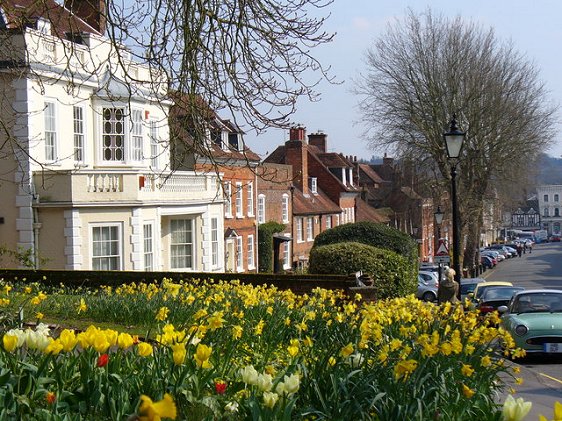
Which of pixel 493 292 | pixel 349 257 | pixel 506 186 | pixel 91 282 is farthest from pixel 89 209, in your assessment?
pixel 506 186

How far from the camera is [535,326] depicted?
16.4m

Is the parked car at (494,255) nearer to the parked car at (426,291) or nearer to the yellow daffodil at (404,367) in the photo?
the parked car at (426,291)

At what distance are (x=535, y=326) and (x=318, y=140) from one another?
53.1 m

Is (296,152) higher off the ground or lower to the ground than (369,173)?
lower

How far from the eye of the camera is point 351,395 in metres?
6.10

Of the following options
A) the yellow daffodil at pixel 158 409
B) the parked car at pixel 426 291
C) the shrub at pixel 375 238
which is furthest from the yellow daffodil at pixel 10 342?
the parked car at pixel 426 291

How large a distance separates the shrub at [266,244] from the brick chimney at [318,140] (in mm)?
21694

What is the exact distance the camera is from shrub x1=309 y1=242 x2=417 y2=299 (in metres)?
29.0

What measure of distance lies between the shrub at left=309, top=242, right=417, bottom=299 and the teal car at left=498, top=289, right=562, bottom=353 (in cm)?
1057

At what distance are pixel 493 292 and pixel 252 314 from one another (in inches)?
655

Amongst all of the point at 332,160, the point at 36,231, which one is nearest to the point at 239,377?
the point at 36,231

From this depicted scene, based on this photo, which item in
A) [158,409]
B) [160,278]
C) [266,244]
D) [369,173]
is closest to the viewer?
[158,409]

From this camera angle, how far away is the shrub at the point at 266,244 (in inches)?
1841

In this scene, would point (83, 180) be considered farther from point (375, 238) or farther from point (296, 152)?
point (296, 152)
